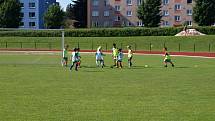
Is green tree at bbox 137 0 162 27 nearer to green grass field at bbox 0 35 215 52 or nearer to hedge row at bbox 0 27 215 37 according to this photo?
hedge row at bbox 0 27 215 37

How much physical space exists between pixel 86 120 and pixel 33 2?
4463 inches

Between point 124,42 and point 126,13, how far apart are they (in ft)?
121

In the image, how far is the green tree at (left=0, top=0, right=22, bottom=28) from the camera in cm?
8825

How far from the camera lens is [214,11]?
8350 cm

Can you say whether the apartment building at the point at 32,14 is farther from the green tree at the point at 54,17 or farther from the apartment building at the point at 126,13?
the green tree at the point at 54,17

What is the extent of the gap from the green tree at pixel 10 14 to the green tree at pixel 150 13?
22188 millimetres

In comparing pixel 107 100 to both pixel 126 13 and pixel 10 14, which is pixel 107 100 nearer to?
pixel 10 14

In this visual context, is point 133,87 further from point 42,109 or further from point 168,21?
point 168,21

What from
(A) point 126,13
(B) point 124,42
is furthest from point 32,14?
(B) point 124,42

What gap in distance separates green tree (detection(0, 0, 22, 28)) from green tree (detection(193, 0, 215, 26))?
103 ft

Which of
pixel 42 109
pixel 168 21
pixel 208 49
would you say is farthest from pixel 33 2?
pixel 42 109

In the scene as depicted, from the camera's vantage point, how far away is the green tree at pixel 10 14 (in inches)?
3474

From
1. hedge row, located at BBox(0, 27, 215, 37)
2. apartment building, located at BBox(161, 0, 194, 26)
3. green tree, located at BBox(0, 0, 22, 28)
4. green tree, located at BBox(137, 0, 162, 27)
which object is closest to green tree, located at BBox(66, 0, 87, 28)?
apartment building, located at BBox(161, 0, 194, 26)

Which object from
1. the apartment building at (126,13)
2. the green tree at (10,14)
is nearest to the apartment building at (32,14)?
the apartment building at (126,13)
